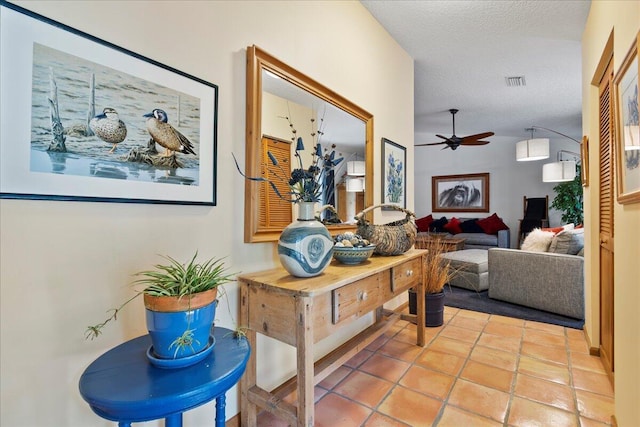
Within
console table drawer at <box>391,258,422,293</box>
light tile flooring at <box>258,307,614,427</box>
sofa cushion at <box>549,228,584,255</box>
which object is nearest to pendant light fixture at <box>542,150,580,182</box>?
sofa cushion at <box>549,228,584,255</box>

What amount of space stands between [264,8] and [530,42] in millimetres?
2614

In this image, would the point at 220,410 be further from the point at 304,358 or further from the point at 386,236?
the point at 386,236

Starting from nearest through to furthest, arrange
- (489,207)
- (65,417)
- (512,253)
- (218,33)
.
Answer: (65,417) → (218,33) → (512,253) → (489,207)

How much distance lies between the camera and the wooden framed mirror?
1521 mm

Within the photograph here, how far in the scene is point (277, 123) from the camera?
1697 millimetres

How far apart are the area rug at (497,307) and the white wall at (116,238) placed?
2.40 metres

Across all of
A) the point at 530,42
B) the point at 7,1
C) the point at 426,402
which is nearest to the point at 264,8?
the point at 7,1

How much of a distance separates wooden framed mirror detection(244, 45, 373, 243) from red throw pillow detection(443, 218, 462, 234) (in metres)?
5.07

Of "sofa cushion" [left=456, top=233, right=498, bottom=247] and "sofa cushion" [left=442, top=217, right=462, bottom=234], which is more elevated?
"sofa cushion" [left=442, top=217, right=462, bottom=234]

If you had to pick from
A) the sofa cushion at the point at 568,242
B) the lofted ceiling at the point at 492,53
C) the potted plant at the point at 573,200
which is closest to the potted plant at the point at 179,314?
the lofted ceiling at the point at 492,53

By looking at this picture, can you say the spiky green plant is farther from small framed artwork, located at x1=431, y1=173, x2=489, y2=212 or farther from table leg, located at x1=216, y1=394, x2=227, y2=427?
small framed artwork, located at x1=431, y1=173, x2=489, y2=212

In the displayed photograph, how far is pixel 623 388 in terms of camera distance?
128 cm

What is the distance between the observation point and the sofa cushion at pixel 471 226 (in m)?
6.45

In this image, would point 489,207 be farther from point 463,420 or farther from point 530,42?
point 463,420
